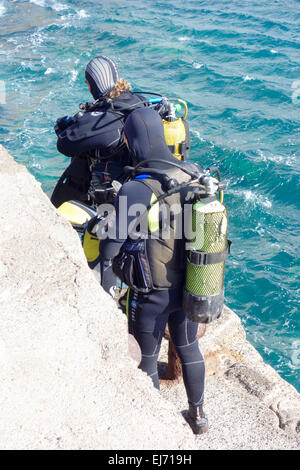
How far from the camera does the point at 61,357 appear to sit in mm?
2248

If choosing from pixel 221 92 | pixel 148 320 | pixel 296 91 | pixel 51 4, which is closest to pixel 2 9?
pixel 51 4

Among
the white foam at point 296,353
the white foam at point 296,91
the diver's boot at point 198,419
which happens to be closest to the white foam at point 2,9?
the white foam at point 296,91

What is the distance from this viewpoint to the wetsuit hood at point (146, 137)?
2924mm

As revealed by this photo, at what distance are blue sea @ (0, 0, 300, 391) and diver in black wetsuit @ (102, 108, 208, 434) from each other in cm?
343

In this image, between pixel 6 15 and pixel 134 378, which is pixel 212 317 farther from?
pixel 6 15

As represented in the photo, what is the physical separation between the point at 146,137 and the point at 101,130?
3.20ft

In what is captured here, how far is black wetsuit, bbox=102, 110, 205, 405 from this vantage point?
9.18 feet

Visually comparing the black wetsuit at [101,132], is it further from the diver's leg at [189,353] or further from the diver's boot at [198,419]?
the diver's boot at [198,419]

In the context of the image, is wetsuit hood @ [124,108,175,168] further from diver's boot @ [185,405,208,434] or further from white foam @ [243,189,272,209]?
white foam @ [243,189,272,209]

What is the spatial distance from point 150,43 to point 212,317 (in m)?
15.3

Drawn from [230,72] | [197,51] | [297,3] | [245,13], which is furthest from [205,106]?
Answer: [297,3]

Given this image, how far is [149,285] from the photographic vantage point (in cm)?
294

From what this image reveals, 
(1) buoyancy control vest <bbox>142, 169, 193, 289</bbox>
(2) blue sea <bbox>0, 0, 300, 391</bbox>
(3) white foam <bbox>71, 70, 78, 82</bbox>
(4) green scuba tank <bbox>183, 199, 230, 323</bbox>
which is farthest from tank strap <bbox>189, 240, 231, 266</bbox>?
(3) white foam <bbox>71, 70, 78, 82</bbox>
